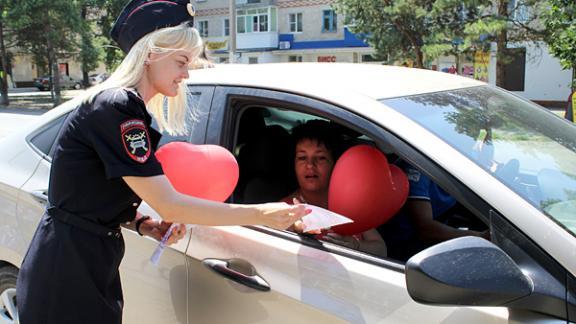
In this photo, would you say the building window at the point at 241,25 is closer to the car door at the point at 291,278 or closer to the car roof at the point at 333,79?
the car roof at the point at 333,79

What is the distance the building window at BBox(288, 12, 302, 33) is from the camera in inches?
1505

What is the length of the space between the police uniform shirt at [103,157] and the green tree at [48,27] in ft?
88.2

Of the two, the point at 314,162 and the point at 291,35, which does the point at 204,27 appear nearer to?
the point at 291,35

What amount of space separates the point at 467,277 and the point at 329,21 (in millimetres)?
36633

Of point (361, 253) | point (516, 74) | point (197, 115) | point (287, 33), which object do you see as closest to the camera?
point (361, 253)

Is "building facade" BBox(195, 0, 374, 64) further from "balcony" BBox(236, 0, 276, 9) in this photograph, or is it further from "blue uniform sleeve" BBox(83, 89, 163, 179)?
"blue uniform sleeve" BBox(83, 89, 163, 179)

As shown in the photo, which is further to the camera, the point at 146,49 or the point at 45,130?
the point at 45,130

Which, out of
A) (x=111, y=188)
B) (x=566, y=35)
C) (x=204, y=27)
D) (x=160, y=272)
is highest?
(x=204, y=27)

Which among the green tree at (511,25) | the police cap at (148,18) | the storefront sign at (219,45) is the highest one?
the storefront sign at (219,45)

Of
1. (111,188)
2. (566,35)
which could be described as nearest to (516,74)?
(566,35)

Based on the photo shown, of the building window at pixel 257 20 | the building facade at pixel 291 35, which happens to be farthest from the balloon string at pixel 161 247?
the building window at pixel 257 20

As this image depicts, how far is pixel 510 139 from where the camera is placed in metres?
1.98

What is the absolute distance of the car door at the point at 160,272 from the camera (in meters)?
2.06

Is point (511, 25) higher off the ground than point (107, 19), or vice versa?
point (107, 19)
